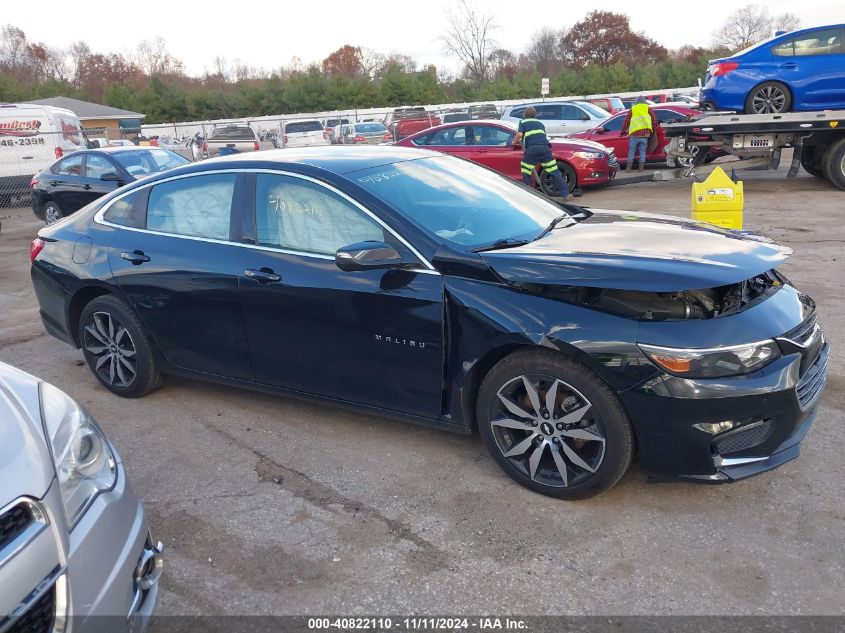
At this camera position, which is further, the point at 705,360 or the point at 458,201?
the point at 458,201

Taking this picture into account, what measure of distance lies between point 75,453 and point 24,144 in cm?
1857

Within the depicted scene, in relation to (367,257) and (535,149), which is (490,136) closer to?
(535,149)

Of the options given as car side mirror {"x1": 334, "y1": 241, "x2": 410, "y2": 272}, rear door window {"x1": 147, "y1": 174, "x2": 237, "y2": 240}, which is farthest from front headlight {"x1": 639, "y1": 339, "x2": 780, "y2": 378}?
rear door window {"x1": 147, "y1": 174, "x2": 237, "y2": 240}

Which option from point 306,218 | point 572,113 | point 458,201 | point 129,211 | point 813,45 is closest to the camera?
point 306,218

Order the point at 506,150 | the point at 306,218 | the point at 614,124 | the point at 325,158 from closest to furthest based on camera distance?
the point at 306,218 < the point at 325,158 < the point at 506,150 < the point at 614,124

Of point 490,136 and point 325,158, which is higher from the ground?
point 325,158

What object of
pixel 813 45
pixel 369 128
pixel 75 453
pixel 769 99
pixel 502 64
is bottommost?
pixel 75 453

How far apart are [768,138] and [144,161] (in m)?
10.8

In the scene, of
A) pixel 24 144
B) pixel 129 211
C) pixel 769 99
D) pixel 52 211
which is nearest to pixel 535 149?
pixel 769 99

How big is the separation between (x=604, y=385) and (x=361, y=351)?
1.29m

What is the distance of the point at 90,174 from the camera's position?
12523 millimetres

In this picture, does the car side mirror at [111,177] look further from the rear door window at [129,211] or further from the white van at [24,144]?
the white van at [24,144]

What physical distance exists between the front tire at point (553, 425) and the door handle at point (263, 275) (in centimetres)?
133

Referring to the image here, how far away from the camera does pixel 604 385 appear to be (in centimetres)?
311
